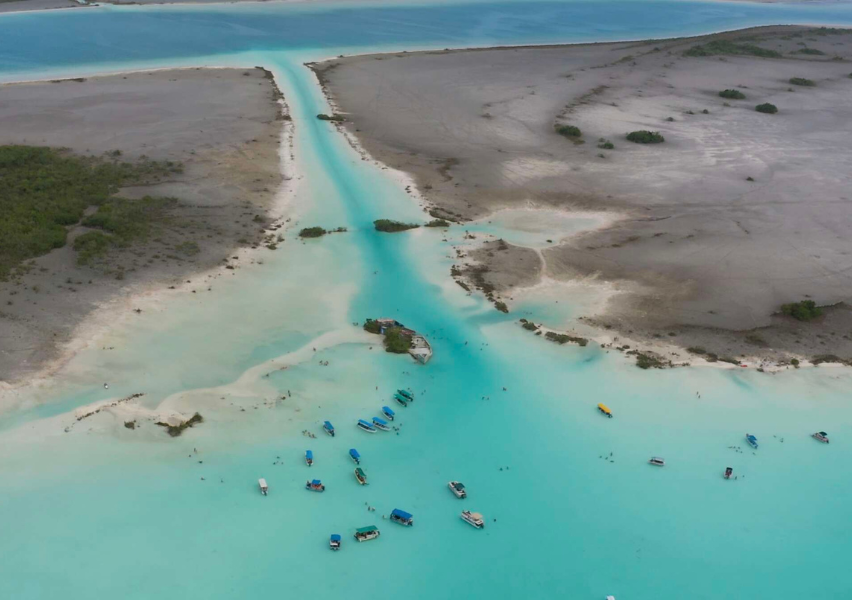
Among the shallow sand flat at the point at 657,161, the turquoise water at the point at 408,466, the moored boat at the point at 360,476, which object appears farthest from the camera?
the shallow sand flat at the point at 657,161

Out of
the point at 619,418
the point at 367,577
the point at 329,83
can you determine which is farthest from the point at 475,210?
the point at 329,83

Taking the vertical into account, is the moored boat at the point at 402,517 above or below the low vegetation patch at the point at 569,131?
below

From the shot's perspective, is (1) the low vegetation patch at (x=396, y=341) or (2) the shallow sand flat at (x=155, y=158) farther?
(2) the shallow sand flat at (x=155, y=158)

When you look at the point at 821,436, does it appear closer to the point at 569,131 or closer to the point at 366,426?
the point at 366,426

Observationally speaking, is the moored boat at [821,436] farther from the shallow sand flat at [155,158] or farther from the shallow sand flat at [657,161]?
the shallow sand flat at [155,158]

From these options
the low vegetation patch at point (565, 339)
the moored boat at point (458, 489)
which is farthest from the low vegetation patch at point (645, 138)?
the moored boat at point (458, 489)

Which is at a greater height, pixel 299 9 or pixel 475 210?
pixel 299 9

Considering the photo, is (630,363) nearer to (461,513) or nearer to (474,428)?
(474,428)
